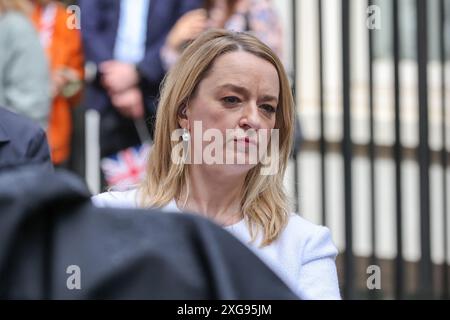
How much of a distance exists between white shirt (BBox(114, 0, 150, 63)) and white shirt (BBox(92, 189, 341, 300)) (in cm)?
316

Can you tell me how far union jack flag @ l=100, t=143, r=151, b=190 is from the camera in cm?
612

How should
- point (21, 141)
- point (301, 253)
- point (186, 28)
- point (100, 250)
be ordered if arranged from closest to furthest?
point (100, 250), point (301, 253), point (21, 141), point (186, 28)

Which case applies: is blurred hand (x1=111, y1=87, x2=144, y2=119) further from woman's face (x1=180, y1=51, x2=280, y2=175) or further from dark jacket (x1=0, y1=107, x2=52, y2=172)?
woman's face (x1=180, y1=51, x2=280, y2=175)

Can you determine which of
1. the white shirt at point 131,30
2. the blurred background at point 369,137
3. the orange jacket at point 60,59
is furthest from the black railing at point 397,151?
the orange jacket at point 60,59

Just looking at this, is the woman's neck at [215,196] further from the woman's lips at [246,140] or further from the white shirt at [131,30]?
the white shirt at [131,30]

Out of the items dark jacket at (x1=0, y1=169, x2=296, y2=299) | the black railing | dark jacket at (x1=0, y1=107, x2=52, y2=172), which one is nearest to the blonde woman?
dark jacket at (x1=0, y1=107, x2=52, y2=172)

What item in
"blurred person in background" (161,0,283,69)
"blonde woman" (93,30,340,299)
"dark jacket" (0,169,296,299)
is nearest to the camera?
"dark jacket" (0,169,296,299)

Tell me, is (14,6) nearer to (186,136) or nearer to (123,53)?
(123,53)

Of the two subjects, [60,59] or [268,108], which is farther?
[60,59]

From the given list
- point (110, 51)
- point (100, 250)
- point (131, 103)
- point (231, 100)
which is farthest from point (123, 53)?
point (100, 250)

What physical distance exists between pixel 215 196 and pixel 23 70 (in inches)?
124

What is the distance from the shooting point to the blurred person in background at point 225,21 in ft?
19.7

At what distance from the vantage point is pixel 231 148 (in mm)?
3080
